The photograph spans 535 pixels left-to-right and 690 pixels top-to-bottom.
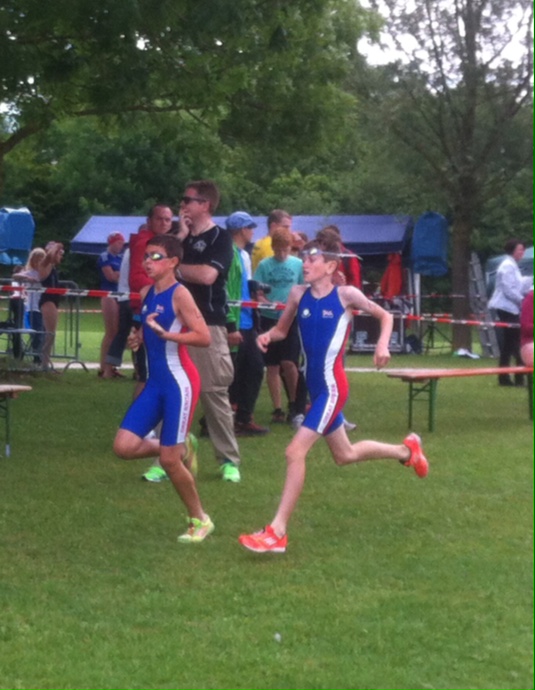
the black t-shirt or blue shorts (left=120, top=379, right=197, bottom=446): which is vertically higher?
the black t-shirt

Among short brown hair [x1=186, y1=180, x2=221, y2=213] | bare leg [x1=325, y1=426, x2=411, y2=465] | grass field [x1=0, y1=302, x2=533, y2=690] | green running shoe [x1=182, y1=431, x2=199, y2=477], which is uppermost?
short brown hair [x1=186, y1=180, x2=221, y2=213]

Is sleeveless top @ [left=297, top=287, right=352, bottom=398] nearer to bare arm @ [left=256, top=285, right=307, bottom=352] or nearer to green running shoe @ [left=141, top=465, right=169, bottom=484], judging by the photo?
bare arm @ [left=256, top=285, right=307, bottom=352]

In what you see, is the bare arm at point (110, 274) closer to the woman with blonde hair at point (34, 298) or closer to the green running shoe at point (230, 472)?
the woman with blonde hair at point (34, 298)

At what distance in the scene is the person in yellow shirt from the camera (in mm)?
13602

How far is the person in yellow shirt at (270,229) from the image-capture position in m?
13.6

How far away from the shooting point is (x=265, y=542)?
7715 millimetres

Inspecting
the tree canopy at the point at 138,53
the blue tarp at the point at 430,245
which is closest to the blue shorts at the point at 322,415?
the tree canopy at the point at 138,53

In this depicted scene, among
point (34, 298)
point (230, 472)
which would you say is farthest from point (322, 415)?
point (34, 298)

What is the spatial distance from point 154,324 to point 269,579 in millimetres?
1697

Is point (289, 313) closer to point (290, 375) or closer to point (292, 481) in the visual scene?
point (292, 481)

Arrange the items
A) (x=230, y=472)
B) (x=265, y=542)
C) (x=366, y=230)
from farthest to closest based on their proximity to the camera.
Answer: (x=366, y=230), (x=230, y=472), (x=265, y=542)

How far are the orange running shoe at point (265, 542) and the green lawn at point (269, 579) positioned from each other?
0.08 metres

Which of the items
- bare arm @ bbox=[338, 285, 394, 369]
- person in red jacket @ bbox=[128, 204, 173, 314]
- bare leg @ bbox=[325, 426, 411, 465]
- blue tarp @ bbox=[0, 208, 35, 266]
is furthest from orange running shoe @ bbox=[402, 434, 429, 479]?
blue tarp @ bbox=[0, 208, 35, 266]

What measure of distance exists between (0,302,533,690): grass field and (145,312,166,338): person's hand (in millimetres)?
1198
